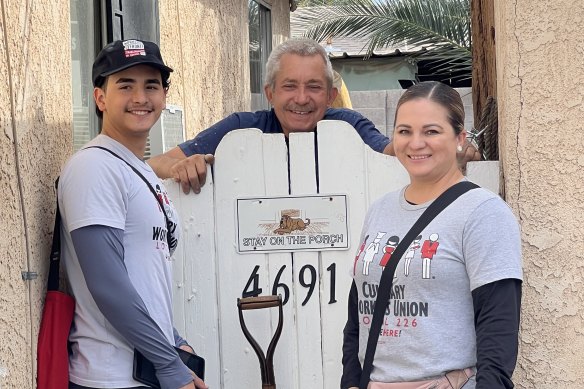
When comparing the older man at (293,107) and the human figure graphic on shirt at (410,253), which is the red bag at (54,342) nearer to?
the older man at (293,107)

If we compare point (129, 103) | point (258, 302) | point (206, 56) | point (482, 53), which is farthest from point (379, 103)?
point (129, 103)

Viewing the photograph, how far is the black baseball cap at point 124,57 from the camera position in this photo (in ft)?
9.65

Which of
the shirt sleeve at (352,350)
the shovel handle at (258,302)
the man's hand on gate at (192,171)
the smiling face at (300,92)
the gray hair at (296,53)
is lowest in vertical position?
the shirt sleeve at (352,350)

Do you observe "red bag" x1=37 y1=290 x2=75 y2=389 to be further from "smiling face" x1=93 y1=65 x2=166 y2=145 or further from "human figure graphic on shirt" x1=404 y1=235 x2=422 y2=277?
"human figure graphic on shirt" x1=404 y1=235 x2=422 y2=277

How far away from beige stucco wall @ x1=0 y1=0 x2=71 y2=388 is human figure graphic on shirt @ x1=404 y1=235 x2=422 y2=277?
1139mm

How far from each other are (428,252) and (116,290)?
34.3 inches

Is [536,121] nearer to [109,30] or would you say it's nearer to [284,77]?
[284,77]

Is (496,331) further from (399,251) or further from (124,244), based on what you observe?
(124,244)

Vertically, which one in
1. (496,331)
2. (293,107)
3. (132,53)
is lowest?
(496,331)

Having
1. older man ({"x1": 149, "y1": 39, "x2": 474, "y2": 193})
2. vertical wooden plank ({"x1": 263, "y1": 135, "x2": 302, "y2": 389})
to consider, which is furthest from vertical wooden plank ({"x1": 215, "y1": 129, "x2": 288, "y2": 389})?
older man ({"x1": 149, "y1": 39, "x2": 474, "y2": 193})

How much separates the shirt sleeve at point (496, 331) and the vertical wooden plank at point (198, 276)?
4.44 feet

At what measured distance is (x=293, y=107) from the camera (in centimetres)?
368

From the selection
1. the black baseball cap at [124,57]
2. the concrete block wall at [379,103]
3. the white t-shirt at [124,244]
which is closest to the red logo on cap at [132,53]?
the black baseball cap at [124,57]

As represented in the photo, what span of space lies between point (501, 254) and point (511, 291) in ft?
0.32
